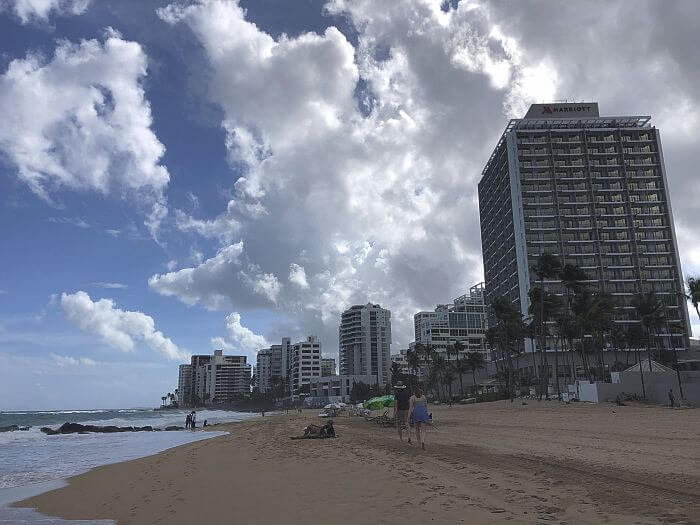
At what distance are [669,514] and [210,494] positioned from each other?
8.70 m

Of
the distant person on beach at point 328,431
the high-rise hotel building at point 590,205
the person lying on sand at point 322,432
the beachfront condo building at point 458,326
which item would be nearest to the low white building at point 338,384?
the beachfront condo building at point 458,326

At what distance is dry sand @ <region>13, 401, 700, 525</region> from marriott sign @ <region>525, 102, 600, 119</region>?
350 ft

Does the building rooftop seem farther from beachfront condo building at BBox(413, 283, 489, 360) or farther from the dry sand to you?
the dry sand

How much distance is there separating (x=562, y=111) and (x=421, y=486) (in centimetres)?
11946

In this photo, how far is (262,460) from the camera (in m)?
17.0

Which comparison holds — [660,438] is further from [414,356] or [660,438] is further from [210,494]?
[414,356]

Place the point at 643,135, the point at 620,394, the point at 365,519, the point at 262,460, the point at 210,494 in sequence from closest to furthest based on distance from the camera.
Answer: the point at 365,519 → the point at 210,494 → the point at 262,460 → the point at 620,394 → the point at 643,135

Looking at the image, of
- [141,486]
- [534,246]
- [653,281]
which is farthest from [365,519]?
[653,281]

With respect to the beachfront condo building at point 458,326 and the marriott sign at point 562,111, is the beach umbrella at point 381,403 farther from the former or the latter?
the beachfront condo building at point 458,326

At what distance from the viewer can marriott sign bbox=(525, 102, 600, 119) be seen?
4459 inches

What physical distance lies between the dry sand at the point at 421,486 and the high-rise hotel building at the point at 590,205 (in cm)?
9025

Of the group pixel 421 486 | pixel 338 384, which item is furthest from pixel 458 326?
pixel 421 486

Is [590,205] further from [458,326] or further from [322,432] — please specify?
[322,432]

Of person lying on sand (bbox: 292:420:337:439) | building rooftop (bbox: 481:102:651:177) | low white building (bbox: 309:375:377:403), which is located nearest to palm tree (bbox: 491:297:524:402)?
building rooftop (bbox: 481:102:651:177)
